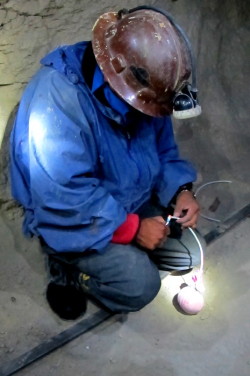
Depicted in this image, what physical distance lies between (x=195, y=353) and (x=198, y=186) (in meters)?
1.36

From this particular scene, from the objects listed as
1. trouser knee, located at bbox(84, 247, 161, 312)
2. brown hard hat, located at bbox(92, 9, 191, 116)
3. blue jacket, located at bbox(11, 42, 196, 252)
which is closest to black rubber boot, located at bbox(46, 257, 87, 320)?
trouser knee, located at bbox(84, 247, 161, 312)

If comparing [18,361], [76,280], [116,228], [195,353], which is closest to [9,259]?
[76,280]

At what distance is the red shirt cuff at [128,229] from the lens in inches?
89.0

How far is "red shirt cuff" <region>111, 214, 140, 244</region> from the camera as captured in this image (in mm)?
2260

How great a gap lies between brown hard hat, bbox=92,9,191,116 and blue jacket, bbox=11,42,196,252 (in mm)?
134

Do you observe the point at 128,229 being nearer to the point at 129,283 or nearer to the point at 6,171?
the point at 129,283

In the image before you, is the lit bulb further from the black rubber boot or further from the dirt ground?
the black rubber boot

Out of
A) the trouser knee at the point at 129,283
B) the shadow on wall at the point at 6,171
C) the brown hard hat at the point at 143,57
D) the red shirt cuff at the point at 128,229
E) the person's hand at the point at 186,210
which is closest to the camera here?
the brown hard hat at the point at 143,57

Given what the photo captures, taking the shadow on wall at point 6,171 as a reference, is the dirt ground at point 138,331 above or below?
below

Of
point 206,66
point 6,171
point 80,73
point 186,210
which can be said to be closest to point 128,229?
point 186,210

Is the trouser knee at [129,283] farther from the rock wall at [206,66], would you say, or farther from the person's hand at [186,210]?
the rock wall at [206,66]

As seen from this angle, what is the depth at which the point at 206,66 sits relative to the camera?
3.72m

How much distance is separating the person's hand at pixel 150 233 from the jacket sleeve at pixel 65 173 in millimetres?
177

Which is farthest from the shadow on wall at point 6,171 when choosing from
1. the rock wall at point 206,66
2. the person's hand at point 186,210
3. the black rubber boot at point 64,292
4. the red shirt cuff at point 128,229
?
the person's hand at point 186,210
